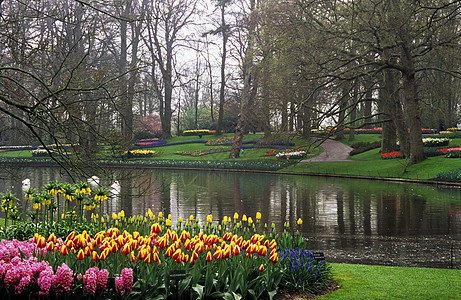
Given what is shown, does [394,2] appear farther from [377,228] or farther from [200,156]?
[200,156]

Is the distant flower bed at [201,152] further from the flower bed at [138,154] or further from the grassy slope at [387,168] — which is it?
the grassy slope at [387,168]

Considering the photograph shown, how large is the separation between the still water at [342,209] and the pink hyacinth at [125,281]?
1.96 metres

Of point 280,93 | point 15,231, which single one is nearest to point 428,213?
point 15,231

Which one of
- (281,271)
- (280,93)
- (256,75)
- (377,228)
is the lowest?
(377,228)

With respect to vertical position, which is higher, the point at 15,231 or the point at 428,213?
the point at 15,231

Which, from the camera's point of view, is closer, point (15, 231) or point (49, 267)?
point (49, 267)

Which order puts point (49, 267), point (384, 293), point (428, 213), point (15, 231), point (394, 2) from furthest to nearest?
point (394, 2) → point (428, 213) → point (15, 231) → point (384, 293) → point (49, 267)

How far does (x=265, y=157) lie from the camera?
36.0 meters

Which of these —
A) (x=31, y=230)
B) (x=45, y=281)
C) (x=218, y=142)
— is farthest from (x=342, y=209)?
(x=218, y=142)

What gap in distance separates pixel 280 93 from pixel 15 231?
22971 mm

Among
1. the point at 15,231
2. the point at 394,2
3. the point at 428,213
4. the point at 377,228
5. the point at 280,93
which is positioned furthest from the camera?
the point at 280,93

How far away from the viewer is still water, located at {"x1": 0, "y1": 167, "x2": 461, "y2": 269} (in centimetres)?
862

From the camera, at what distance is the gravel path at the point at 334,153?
112 feet

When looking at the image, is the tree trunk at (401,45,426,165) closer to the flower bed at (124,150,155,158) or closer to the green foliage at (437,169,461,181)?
the green foliage at (437,169,461,181)
